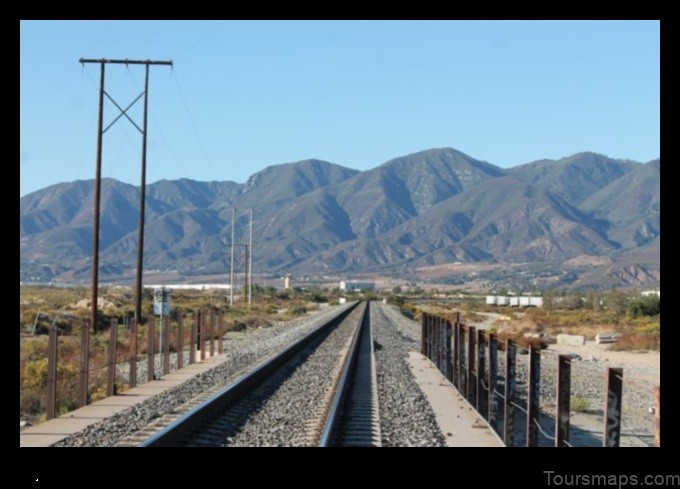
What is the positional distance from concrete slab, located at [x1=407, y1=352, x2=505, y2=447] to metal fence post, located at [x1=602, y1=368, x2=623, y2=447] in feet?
14.3

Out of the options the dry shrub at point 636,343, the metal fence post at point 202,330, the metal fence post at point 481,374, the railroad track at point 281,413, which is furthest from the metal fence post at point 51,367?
the dry shrub at point 636,343

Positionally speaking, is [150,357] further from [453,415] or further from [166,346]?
[453,415]

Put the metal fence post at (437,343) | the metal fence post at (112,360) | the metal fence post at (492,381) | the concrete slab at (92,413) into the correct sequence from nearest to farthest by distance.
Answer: the concrete slab at (92,413), the metal fence post at (492,381), the metal fence post at (112,360), the metal fence post at (437,343)

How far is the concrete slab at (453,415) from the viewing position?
47.0ft

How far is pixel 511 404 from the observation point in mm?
13578

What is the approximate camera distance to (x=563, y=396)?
1078 cm

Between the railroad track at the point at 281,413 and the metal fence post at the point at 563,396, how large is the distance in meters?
2.92

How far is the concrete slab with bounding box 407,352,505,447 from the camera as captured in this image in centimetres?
1431

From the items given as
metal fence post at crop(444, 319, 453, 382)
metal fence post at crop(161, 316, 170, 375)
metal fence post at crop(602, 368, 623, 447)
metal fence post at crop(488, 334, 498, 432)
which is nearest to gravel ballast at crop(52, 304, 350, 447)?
metal fence post at crop(161, 316, 170, 375)

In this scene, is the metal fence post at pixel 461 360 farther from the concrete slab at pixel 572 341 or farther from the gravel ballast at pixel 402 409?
the concrete slab at pixel 572 341
